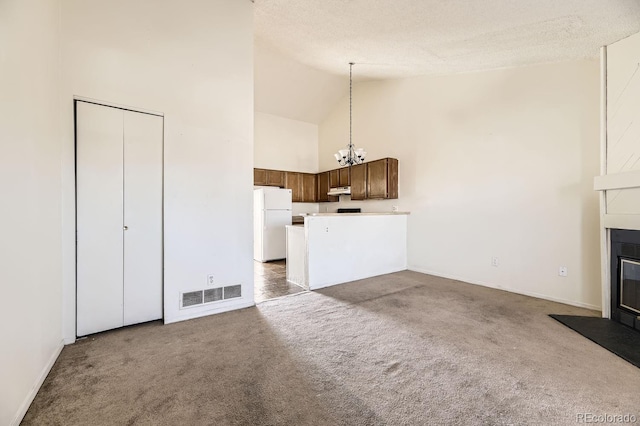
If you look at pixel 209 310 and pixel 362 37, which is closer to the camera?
pixel 209 310

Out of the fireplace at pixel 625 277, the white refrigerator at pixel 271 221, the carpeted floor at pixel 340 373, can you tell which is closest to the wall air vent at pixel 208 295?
the carpeted floor at pixel 340 373

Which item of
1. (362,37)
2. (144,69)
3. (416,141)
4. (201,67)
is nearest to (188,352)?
(144,69)

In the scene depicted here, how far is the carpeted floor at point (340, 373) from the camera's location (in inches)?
57.2

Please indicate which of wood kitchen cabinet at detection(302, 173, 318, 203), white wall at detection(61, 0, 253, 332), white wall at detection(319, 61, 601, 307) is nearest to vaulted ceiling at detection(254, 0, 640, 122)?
white wall at detection(319, 61, 601, 307)

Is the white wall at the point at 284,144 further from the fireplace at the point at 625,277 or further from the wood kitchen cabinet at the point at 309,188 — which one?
the fireplace at the point at 625,277

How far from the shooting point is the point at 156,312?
2709 mm

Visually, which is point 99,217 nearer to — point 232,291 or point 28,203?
point 28,203

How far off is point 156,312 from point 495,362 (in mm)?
3165

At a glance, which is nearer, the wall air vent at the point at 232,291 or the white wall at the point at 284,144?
the wall air vent at the point at 232,291

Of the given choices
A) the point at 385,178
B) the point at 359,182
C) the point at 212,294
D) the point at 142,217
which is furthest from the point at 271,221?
the point at 142,217

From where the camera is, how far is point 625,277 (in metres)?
2.51

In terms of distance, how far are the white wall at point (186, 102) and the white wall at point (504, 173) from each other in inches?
128

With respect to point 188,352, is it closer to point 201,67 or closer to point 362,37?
point 201,67

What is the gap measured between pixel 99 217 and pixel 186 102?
1463 millimetres
